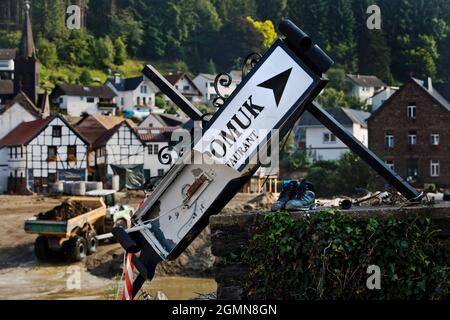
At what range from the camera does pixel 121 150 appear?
185 ft

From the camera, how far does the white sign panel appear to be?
681 cm

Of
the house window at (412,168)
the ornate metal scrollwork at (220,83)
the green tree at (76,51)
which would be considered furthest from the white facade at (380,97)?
the ornate metal scrollwork at (220,83)

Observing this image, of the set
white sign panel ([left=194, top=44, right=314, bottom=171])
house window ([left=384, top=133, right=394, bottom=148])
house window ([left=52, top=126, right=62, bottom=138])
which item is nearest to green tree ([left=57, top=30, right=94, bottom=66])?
house window ([left=52, top=126, right=62, bottom=138])

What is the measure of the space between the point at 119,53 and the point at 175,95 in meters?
125

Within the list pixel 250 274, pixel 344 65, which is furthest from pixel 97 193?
pixel 344 65

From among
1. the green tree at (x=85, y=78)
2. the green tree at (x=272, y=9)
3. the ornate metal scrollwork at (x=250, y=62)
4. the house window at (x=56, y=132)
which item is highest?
the green tree at (x=272, y=9)

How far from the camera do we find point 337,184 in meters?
51.6

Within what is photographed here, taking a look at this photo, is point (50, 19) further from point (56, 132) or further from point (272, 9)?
point (56, 132)

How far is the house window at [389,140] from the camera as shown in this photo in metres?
54.5

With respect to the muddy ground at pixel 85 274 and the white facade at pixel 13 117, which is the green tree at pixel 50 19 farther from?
the muddy ground at pixel 85 274

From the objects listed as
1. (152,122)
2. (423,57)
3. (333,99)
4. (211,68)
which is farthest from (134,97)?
(423,57)

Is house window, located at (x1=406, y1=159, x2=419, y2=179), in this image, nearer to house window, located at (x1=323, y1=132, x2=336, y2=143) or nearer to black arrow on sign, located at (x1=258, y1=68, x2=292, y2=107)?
house window, located at (x1=323, y1=132, x2=336, y2=143)

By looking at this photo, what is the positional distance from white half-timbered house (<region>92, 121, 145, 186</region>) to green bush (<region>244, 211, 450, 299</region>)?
1956 inches

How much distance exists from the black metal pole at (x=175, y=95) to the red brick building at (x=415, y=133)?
154 feet
